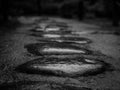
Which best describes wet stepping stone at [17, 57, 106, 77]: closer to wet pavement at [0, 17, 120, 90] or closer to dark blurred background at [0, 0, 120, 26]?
wet pavement at [0, 17, 120, 90]

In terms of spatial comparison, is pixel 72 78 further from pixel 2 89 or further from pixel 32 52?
pixel 32 52

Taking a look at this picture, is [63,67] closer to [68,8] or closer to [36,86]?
[36,86]

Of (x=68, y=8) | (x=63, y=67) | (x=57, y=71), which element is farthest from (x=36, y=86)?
(x=68, y=8)

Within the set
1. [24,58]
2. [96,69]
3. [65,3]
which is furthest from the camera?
[65,3]

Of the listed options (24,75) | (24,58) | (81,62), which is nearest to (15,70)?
(24,75)

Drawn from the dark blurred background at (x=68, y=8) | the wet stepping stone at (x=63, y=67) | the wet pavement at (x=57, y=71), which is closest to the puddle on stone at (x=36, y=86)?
the wet pavement at (x=57, y=71)

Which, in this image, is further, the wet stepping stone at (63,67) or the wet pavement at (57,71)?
the wet stepping stone at (63,67)

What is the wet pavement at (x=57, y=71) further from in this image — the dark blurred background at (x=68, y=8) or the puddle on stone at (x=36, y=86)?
the dark blurred background at (x=68, y=8)
